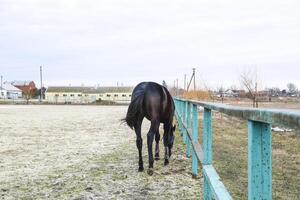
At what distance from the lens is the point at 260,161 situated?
1.84 metres

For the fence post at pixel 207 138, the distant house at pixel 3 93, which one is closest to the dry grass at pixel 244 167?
the fence post at pixel 207 138

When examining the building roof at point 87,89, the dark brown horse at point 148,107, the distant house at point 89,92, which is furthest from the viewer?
the building roof at point 87,89

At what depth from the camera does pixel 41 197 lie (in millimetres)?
5340

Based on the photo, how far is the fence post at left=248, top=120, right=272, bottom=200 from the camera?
71.2 inches

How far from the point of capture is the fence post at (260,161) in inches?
71.2

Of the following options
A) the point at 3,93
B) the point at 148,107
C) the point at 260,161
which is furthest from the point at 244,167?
the point at 3,93

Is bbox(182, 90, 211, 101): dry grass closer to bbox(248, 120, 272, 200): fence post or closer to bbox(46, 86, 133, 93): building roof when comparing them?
bbox(248, 120, 272, 200): fence post

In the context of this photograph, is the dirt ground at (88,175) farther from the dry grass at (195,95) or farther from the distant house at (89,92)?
the distant house at (89,92)

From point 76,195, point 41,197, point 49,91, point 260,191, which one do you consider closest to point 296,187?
point 76,195

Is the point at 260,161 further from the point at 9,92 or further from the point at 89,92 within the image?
the point at 9,92

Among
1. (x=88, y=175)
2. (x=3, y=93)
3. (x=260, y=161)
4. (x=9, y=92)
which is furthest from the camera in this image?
(x=9, y=92)

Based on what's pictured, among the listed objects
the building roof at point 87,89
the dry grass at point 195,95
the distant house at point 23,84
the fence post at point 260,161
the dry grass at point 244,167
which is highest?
the distant house at point 23,84

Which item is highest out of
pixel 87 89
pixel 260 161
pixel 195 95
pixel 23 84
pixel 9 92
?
pixel 23 84

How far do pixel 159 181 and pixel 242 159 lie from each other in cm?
265
